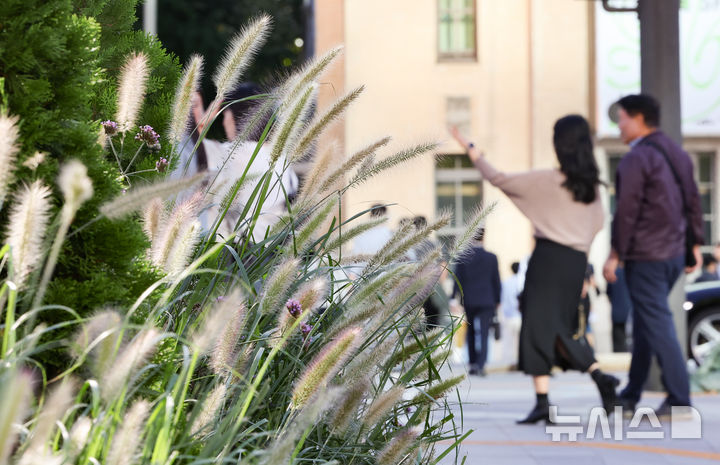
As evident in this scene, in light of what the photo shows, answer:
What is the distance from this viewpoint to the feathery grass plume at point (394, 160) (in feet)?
10.5

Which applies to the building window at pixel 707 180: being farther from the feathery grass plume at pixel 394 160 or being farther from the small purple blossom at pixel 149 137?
the small purple blossom at pixel 149 137

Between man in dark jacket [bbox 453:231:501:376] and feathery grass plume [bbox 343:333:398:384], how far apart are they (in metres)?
11.1

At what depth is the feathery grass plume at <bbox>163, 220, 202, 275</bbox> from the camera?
101 inches

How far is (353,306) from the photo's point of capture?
2799 millimetres

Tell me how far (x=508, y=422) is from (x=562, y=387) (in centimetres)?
305

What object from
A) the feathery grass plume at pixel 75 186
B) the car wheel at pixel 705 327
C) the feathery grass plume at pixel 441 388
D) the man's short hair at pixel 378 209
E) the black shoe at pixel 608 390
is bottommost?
the car wheel at pixel 705 327

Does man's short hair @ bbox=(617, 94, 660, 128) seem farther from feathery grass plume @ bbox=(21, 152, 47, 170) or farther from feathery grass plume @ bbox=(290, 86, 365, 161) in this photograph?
feathery grass plume @ bbox=(21, 152, 47, 170)

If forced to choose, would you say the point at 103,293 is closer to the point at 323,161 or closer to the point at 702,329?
the point at 323,161

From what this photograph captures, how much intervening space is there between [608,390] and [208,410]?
5375 mm

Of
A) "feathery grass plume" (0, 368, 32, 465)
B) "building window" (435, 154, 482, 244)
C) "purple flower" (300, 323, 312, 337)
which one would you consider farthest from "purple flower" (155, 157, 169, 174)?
"building window" (435, 154, 482, 244)

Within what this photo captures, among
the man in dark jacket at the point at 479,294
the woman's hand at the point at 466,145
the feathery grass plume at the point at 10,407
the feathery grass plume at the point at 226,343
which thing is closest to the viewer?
the feathery grass plume at the point at 10,407

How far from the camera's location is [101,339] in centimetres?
212

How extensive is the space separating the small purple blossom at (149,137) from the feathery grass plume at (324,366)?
1.05m

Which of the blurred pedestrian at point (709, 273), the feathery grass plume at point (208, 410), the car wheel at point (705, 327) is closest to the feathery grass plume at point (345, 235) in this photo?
the feathery grass plume at point (208, 410)
